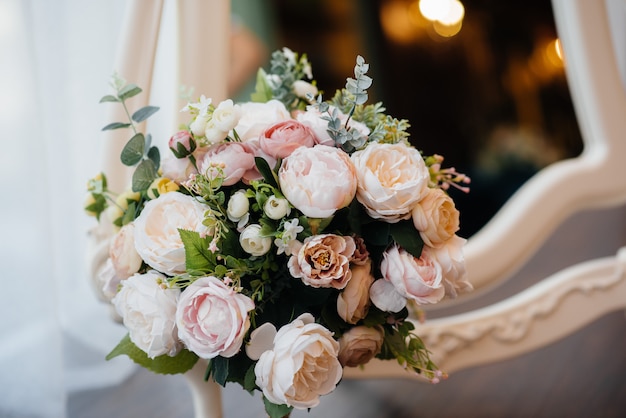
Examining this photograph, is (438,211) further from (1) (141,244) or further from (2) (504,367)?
(2) (504,367)

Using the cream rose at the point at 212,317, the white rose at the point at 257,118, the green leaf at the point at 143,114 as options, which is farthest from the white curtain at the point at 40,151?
the cream rose at the point at 212,317

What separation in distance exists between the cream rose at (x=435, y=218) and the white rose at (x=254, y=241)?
13 centimetres

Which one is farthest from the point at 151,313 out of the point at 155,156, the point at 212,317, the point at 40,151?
the point at 40,151

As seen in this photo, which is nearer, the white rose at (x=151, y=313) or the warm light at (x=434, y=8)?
the white rose at (x=151, y=313)

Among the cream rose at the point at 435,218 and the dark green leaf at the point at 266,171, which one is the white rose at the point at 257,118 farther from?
the cream rose at the point at 435,218

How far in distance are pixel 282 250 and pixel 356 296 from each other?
78 mm

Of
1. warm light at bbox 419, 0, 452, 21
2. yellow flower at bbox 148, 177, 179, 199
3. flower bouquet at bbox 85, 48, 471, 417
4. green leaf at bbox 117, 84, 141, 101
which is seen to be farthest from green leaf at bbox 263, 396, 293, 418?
warm light at bbox 419, 0, 452, 21

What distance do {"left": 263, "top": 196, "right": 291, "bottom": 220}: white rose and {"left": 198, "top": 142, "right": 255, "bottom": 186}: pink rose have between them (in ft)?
0.14

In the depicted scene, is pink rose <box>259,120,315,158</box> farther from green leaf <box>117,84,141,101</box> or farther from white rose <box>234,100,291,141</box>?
green leaf <box>117,84,141,101</box>

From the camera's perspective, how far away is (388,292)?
48 centimetres

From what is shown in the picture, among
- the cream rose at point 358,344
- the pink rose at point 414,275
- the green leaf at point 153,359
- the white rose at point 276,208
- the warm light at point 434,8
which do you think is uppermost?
the warm light at point 434,8

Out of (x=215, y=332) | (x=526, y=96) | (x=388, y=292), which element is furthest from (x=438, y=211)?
(x=526, y=96)

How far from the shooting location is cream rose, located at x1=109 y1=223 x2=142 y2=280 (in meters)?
0.49

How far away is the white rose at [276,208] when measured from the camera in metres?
0.44
